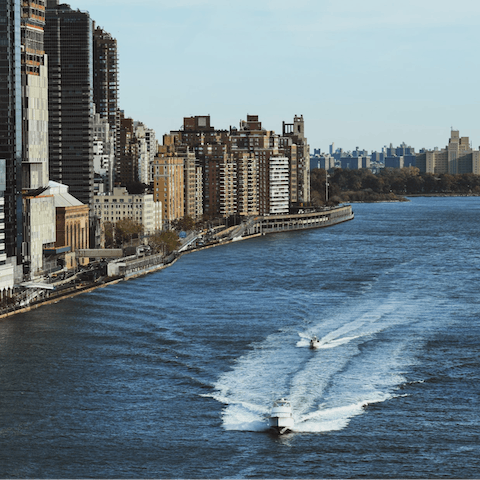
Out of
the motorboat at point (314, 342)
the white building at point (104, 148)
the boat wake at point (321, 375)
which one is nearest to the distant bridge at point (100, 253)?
the boat wake at point (321, 375)

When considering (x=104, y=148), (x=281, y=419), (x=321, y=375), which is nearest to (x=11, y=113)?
(x=321, y=375)

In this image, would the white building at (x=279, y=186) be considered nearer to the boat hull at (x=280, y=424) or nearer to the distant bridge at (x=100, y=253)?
the distant bridge at (x=100, y=253)

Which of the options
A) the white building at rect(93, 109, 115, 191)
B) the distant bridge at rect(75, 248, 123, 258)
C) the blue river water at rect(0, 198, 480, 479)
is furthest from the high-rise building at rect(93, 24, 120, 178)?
the blue river water at rect(0, 198, 480, 479)

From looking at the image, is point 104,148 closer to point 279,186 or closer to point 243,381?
point 279,186

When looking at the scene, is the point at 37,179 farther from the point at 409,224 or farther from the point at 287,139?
the point at 287,139

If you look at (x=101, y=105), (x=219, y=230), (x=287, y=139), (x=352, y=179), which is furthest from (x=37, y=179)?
(x=352, y=179)

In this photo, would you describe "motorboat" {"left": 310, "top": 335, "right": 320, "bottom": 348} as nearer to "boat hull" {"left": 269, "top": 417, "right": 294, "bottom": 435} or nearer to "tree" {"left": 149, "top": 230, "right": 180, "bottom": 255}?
"boat hull" {"left": 269, "top": 417, "right": 294, "bottom": 435}

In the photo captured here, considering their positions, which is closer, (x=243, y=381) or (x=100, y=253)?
(x=243, y=381)
